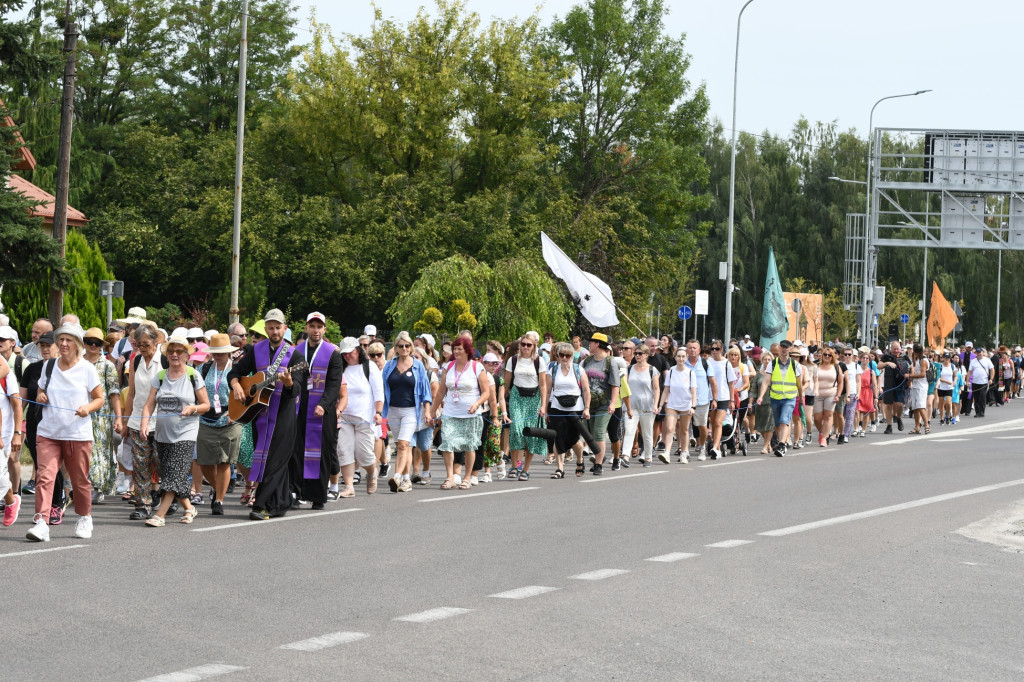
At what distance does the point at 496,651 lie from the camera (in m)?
7.01

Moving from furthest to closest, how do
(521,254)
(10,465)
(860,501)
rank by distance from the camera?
1. (521,254)
2. (860,501)
3. (10,465)

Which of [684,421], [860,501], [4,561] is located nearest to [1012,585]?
[860,501]

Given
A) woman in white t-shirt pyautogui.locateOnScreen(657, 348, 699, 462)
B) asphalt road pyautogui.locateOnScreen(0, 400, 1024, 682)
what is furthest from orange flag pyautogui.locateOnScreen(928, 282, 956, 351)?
asphalt road pyautogui.locateOnScreen(0, 400, 1024, 682)

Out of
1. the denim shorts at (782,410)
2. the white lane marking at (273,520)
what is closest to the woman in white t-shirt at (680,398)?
the denim shorts at (782,410)

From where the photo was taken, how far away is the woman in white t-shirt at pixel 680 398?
2020 cm

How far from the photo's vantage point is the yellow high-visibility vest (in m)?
22.0

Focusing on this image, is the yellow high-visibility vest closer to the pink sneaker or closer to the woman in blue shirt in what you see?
the woman in blue shirt

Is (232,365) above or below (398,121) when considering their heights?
below

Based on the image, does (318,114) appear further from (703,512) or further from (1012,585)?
(1012,585)

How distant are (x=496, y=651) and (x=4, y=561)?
4299 mm

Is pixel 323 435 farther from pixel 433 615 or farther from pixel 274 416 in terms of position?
pixel 433 615

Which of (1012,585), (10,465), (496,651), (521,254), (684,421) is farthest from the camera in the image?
(521,254)

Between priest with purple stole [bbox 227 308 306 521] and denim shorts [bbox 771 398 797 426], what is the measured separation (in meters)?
11.1

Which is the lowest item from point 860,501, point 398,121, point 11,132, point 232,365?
point 860,501
